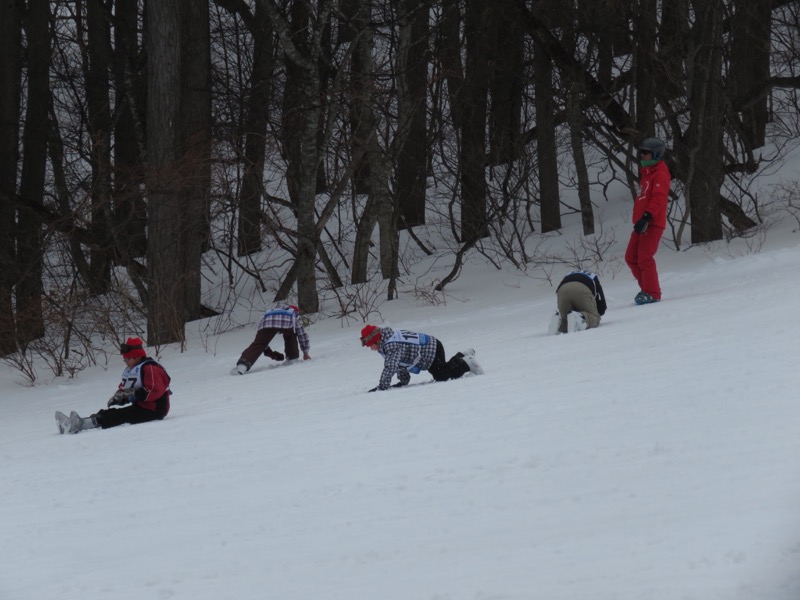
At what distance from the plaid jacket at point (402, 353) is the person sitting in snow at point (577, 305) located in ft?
6.77

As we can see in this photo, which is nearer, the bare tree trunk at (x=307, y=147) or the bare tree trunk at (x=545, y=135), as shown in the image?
the bare tree trunk at (x=307, y=147)

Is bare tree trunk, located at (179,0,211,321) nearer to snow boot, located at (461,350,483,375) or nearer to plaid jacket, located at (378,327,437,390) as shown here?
plaid jacket, located at (378,327,437,390)

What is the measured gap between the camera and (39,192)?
21.4 meters

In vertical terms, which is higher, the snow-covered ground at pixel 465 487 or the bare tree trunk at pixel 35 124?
the bare tree trunk at pixel 35 124

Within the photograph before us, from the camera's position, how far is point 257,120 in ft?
70.3

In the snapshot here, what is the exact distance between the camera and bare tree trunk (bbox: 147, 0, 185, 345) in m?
16.8

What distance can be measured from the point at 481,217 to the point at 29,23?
379 inches

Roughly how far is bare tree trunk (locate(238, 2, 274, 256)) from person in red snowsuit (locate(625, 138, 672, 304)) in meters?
7.71

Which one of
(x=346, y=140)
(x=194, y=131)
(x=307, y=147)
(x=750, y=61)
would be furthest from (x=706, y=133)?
(x=194, y=131)

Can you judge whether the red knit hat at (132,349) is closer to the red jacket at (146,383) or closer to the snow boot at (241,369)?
the red jacket at (146,383)

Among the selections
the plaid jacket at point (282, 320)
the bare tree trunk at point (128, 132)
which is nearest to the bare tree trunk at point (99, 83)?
the bare tree trunk at point (128, 132)

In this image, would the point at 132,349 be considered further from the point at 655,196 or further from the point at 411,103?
the point at 411,103

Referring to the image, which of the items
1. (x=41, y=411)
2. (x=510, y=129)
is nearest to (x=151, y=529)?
(x=41, y=411)

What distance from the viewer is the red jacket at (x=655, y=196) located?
11.7 meters
